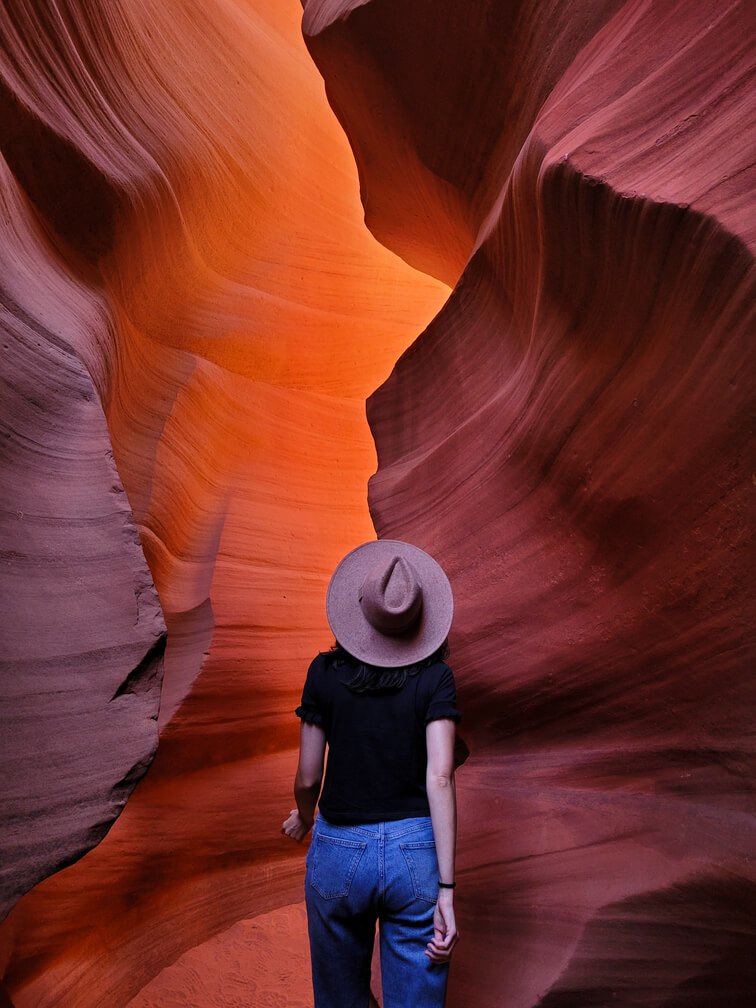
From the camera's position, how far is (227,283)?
16.7 feet

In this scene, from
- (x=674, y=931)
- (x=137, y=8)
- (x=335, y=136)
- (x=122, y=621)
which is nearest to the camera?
(x=674, y=931)

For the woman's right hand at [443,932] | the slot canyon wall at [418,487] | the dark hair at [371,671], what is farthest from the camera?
the slot canyon wall at [418,487]

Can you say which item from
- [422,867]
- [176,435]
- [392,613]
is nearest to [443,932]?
[422,867]

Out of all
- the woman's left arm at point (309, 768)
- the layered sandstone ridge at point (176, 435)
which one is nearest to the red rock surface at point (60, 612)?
the layered sandstone ridge at point (176, 435)

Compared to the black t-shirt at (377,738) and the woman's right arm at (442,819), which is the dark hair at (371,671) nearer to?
the black t-shirt at (377,738)

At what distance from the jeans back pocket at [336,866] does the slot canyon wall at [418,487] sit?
629mm

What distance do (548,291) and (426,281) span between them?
11.9 ft

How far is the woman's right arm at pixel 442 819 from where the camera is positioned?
1.89 m

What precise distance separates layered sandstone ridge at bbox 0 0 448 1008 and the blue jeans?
2.15 ft

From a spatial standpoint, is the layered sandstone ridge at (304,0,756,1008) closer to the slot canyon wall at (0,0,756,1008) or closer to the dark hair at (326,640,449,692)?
the slot canyon wall at (0,0,756,1008)

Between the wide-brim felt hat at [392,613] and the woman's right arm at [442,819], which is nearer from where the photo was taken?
the woman's right arm at [442,819]

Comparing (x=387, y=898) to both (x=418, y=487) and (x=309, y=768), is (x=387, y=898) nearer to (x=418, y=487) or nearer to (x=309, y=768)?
(x=309, y=768)

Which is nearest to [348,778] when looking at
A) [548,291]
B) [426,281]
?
[548,291]

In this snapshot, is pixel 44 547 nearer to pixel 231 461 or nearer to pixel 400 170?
pixel 231 461
